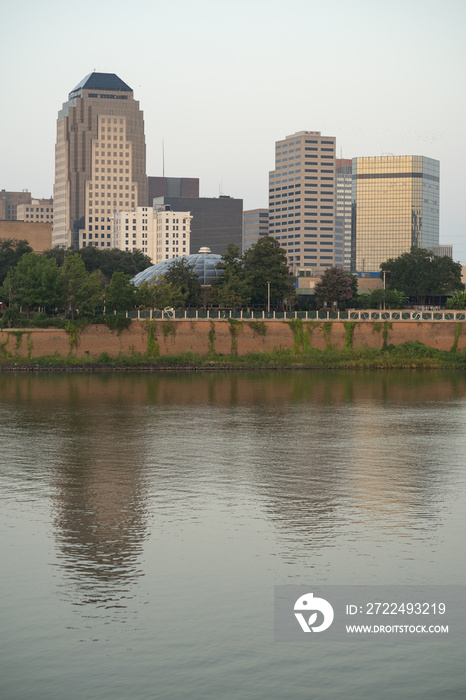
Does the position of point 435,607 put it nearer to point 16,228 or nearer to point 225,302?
point 225,302

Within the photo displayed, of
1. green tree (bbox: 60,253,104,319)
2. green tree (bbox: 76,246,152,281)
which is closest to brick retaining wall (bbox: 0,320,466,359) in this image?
green tree (bbox: 60,253,104,319)

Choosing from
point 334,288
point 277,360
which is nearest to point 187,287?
point 277,360

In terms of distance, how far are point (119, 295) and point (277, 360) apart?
1885 cm

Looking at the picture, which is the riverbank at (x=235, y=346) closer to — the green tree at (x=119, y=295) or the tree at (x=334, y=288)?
the green tree at (x=119, y=295)

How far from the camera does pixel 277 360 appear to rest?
307 ft

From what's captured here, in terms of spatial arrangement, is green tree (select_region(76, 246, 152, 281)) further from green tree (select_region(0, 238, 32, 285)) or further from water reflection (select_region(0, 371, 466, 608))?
water reflection (select_region(0, 371, 466, 608))

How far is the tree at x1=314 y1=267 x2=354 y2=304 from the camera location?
381 feet

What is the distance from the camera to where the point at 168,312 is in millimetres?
95875

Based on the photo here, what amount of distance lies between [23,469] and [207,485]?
7.74 m

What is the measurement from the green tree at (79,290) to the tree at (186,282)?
10.7 m

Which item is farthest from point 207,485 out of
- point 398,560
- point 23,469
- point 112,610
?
point 112,610

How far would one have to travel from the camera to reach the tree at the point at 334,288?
11606 cm

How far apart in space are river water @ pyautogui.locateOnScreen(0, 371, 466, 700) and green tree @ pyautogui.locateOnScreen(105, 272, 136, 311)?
50.7 meters

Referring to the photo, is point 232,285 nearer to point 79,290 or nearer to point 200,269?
point 200,269
